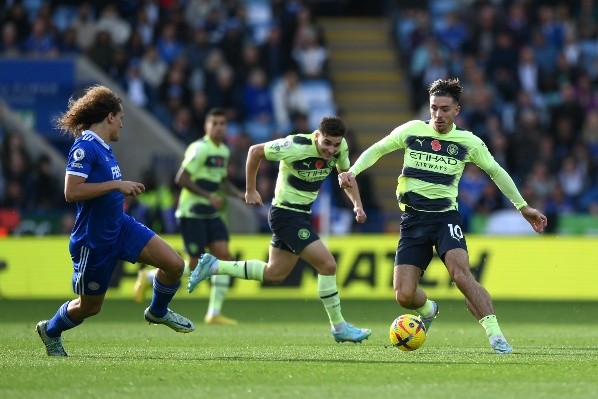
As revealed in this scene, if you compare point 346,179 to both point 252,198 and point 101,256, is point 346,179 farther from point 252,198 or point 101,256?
point 101,256

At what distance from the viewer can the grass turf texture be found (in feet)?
28.7

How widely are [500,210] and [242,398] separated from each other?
14722 millimetres

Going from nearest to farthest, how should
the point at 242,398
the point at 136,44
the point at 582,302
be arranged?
the point at 242,398 < the point at 582,302 < the point at 136,44

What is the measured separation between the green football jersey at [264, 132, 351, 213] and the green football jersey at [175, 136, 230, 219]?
290 centimetres

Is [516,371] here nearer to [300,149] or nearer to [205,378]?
[205,378]

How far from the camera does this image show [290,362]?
10.4m

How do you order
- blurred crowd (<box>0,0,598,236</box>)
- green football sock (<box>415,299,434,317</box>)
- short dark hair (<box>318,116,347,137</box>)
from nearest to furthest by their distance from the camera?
short dark hair (<box>318,116,347,137</box>) < green football sock (<box>415,299,434,317</box>) < blurred crowd (<box>0,0,598,236</box>)

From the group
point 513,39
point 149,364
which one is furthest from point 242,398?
point 513,39

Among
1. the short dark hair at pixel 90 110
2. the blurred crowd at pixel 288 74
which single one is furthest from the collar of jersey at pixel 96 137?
the blurred crowd at pixel 288 74

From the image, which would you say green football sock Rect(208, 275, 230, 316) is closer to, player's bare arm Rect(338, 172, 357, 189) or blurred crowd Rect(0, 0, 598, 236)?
player's bare arm Rect(338, 172, 357, 189)

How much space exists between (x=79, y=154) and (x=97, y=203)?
17.1 inches

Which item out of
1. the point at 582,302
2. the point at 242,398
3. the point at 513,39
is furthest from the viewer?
the point at 513,39

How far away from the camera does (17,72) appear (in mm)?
23406

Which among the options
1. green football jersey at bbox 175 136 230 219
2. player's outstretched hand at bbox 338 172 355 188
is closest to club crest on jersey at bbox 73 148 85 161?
player's outstretched hand at bbox 338 172 355 188
